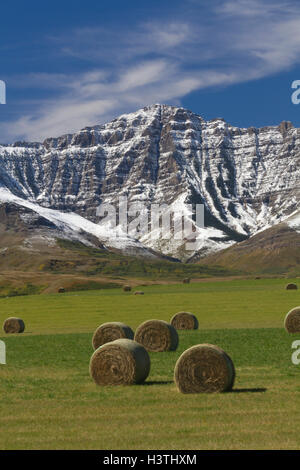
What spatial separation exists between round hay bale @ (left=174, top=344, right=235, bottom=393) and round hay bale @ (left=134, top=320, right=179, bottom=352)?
15.2 meters

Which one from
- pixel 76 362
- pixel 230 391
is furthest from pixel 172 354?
pixel 230 391

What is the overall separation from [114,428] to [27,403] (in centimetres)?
522

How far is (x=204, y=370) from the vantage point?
22.8 meters

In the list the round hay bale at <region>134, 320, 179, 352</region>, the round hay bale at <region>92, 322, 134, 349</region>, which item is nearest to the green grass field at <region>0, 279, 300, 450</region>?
→ the round hay bale at <region>134, 320, 179, 352</region>

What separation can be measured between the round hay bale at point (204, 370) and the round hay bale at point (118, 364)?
204cm

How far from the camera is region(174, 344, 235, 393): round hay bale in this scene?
22500 mm

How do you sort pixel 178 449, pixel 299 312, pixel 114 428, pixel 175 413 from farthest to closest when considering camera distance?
pixel 299 312
pixel 175 413
pixel 114 428
pixel 178 449

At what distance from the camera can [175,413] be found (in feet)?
66.5

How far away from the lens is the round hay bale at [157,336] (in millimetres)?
38469
